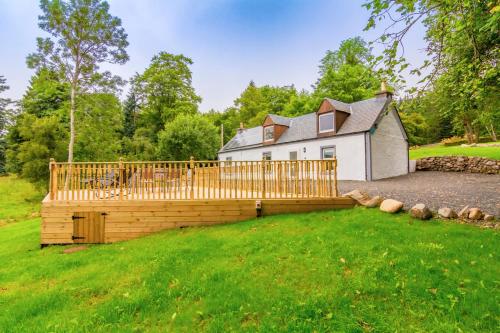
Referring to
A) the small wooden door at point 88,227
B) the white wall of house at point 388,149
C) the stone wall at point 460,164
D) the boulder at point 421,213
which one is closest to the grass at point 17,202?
the small wooden door at point 88,227

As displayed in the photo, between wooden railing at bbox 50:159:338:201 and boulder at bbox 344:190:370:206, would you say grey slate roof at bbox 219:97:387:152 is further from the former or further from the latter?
wooden railing at bbox 50:159:338:201

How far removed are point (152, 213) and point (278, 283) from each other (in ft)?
13.5

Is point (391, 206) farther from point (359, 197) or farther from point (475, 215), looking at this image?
point (475, 215)

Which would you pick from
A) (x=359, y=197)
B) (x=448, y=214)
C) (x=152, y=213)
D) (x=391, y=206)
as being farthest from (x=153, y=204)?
(x=448, y=214)

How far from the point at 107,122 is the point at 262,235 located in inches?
573

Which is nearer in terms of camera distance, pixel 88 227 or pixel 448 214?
pixel 448 214

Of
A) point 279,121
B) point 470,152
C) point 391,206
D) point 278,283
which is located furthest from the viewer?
point 279,121

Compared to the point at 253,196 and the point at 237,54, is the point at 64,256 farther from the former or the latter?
the point at 237,54

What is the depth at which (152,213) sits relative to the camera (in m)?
6.25

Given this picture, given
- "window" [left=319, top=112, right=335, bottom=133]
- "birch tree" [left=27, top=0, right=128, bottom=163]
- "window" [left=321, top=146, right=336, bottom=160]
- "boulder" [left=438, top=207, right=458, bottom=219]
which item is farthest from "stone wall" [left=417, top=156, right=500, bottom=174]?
"birch tree" [left=27, top=0, right=128, bottom=163]

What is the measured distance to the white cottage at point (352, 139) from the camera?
1346cm

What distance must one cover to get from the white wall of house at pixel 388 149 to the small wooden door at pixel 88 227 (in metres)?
12.7

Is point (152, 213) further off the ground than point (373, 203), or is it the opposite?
point (373, 203)

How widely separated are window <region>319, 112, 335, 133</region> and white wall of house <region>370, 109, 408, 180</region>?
2587 mm
